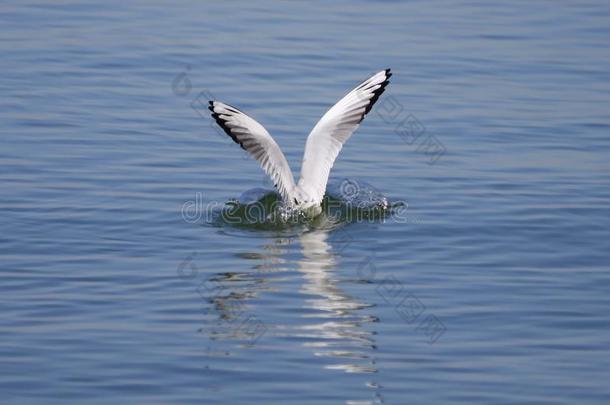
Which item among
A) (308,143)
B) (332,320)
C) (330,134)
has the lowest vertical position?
(332,320)

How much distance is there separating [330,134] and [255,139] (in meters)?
1.02

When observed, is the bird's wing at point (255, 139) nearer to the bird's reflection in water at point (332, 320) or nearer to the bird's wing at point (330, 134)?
the bird's wing at point (330, 134)

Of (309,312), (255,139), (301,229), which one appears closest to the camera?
(309,312)

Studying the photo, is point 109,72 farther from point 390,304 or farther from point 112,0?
point 390,304

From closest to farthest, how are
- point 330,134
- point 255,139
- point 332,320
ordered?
point 332,320 < point 255,139 < point 330,134

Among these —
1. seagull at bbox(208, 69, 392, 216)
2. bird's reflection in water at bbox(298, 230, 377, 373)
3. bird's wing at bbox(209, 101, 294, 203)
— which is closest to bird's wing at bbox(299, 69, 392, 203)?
seagull at bbox(208, 69, 392, 216)

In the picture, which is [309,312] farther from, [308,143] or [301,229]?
[308,143]

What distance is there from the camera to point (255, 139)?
40.8ft

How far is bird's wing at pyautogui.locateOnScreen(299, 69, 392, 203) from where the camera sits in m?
12.8

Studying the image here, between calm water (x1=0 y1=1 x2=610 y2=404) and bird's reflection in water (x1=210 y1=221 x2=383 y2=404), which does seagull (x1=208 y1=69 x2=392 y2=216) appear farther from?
bird's reflection in water (x1=210 y1=221 x2=383 y2=404)

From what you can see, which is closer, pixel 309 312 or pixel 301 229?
pixel 309 312

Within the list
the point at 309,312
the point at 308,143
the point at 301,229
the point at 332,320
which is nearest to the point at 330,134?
the point at 308,143

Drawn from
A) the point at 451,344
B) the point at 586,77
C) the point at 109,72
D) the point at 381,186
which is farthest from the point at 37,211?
the point at 586,77

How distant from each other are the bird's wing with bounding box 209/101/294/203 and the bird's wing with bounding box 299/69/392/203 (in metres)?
0.31
